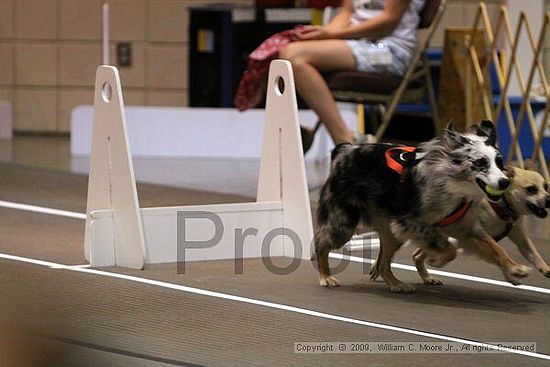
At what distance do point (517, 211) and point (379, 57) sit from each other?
2.13m

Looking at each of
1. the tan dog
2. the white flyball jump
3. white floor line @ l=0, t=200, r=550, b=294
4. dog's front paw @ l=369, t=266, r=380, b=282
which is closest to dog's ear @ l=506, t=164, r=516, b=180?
the tan dog

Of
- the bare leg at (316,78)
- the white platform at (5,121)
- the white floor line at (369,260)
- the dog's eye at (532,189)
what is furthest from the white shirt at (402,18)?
the white platform at (5,121)

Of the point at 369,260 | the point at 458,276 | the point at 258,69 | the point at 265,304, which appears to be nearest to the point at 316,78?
the point at 258,69

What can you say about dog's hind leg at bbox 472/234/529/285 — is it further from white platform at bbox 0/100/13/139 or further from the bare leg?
white platform at bbox 0/100/13/139

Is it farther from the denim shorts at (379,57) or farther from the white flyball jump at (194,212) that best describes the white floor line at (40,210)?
the denim shorts at (379,57)

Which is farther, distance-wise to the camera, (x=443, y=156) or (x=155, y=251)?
(x=155, y=251)

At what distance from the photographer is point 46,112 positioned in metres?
8.37

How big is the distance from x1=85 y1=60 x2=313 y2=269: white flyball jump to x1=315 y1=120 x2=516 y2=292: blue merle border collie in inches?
17.7

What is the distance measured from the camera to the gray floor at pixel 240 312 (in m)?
2.58

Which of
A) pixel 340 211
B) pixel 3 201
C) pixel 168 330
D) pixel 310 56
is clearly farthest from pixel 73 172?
pixel 168 330

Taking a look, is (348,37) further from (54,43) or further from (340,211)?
(54,43)

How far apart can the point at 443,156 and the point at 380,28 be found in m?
2.11

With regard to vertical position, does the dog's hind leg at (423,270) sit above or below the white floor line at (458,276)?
above

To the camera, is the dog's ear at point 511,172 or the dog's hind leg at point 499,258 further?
the dog's ear at point 511,172
